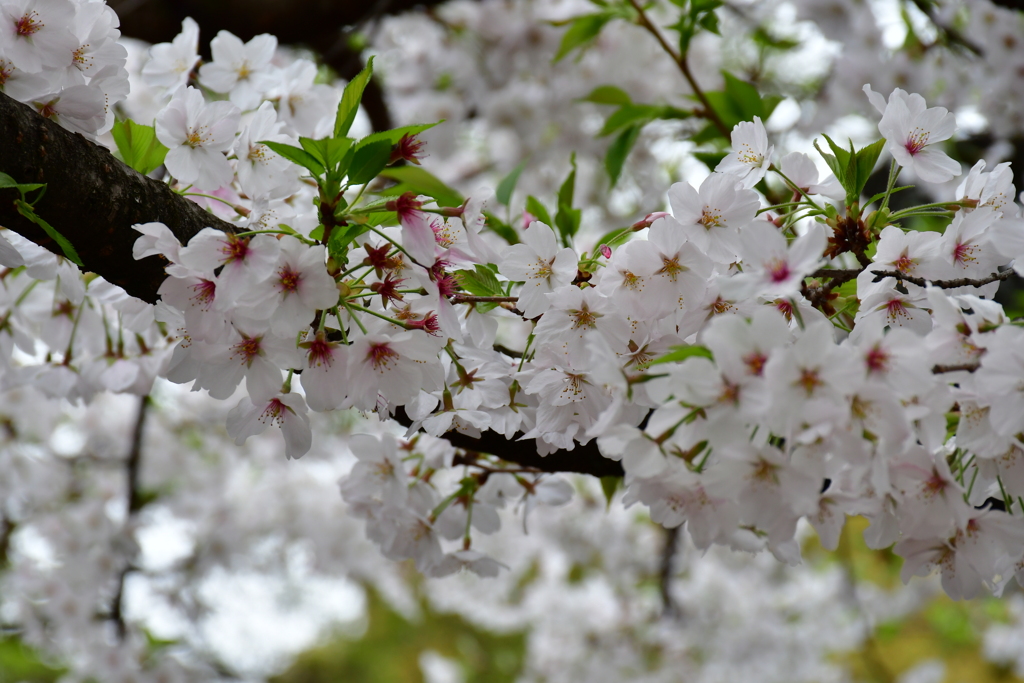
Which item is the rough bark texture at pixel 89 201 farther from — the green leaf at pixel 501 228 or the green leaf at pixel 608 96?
the green leaf at pixel 608 96

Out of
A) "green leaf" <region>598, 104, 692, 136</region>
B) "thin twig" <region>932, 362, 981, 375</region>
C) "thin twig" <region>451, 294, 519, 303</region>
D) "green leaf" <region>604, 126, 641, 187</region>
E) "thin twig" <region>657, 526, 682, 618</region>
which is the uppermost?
"thin twig" <region>932, 362, 981, 375</region>

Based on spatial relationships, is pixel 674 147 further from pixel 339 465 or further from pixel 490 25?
pixel 339 465

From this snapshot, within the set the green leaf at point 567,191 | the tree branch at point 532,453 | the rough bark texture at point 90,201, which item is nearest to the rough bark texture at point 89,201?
the rough bark texture at point 90,201

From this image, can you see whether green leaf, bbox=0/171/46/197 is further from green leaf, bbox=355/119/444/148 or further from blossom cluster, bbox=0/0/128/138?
green leaf, bbox=355/119/444/148

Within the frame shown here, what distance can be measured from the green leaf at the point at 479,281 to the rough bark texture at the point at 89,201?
27cm

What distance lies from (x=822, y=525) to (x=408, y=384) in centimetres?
41

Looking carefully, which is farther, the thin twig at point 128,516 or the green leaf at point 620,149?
the thin twig at point 128,516

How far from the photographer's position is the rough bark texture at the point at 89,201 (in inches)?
28.0

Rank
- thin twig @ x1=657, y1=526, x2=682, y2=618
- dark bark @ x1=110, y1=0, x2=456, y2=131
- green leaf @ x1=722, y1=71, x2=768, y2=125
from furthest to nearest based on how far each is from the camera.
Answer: thin twig @ x1=657, y1=526, x2=682, y2=618 → dark bark @ x1=110, y1=0, x2=456, y2=131 → green leaf @ x1=722, y1=71, x2=768, y2=125

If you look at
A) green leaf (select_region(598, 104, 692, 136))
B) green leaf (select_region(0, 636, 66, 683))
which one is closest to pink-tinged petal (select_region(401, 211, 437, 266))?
green leaf (select_region(598, 104, 692, 136))

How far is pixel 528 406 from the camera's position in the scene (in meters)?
0.85

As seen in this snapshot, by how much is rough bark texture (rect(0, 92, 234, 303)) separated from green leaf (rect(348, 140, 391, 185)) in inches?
7.3

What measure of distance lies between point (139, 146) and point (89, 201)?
0.18m

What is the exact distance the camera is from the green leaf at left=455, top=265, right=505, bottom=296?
0.82m
